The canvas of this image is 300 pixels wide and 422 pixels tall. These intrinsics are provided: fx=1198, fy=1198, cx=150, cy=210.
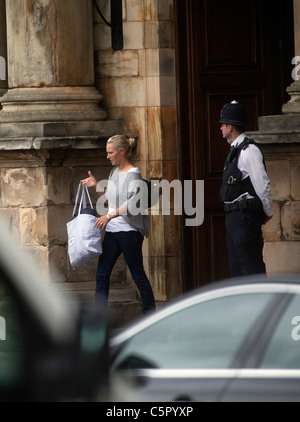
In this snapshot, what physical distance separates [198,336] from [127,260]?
4.84 m

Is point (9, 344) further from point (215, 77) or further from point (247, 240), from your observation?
point (215, 77)

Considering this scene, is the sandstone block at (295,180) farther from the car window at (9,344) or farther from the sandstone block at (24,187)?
the car window at (9,344)

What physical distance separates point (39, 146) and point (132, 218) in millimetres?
1328

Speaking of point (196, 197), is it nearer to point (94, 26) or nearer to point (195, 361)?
point (94, 26)

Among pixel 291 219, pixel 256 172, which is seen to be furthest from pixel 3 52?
pixel 256 172

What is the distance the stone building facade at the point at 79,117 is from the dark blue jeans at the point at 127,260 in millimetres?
777

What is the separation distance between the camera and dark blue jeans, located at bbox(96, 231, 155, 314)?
31.8 feet

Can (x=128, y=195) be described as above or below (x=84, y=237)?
above

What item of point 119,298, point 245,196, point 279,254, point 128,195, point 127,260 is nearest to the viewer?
point 245,196

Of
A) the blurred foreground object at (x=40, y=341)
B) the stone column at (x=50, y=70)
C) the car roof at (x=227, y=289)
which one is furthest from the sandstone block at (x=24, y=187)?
the blurred foreground object at (x=40, y=341)

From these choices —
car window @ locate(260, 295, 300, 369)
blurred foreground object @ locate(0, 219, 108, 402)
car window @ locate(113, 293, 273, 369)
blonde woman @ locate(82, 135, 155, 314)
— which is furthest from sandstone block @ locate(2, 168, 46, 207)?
blurred foreground object @ locate(0, 219, 108, 402)

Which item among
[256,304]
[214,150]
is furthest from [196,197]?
[256,304]

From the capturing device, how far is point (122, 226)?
9.72m

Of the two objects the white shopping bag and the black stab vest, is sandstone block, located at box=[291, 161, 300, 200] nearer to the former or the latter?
the black stab vest
